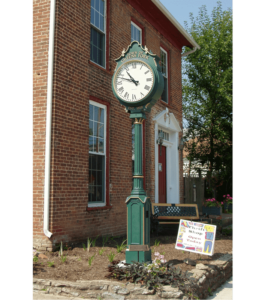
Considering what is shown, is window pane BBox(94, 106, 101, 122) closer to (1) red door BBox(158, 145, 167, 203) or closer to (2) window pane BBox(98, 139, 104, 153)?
(2) window pane BBox(98, 139, 104, 153)

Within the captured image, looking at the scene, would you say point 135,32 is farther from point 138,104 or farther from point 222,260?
point 222,260

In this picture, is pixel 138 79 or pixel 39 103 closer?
pixel 138 79

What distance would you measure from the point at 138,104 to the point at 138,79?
0.43 metres

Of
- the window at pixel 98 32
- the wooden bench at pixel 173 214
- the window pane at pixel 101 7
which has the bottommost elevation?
the wooden bench at pixel 173 214

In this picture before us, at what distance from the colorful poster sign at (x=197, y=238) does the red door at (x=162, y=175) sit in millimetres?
5736

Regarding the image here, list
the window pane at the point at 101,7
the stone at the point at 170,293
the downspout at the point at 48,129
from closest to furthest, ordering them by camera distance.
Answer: the stone at the point at 170,293
the downspout at the point at 48,129
the window pane at the point at 101,7

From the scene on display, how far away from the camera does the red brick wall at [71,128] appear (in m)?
6.77

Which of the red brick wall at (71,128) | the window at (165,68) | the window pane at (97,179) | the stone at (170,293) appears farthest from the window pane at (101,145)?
the window at (165,68)

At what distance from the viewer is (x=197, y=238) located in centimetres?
580

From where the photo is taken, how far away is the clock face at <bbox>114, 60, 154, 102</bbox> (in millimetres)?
5484

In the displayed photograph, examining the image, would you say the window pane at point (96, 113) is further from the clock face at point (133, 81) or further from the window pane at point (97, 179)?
Answer: the clock face at point (133, 81)

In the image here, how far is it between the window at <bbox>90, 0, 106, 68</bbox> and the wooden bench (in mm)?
4339

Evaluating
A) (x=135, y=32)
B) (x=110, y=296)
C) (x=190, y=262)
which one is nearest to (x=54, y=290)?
(x=110, y=296)

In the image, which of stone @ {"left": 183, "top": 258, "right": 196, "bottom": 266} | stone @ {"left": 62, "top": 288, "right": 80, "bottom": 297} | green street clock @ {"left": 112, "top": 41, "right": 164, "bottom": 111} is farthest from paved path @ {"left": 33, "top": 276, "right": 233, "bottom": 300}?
green street clock @ {"left": 112, "top": 41, "right": 164, "bottom": 111}
